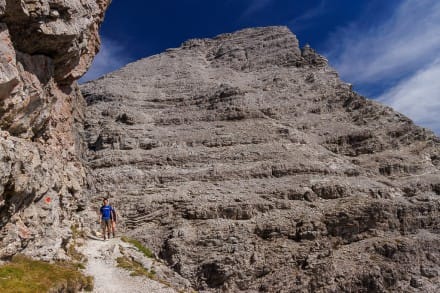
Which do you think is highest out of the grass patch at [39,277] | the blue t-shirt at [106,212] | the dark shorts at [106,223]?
the blue t-shirt at [106,212]

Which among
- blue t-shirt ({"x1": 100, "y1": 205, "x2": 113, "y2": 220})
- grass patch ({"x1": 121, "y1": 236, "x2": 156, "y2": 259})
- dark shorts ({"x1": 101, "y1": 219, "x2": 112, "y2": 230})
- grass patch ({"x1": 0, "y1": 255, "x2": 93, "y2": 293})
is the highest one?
blue t-shirt ({"x1": 100, "y1": 205, "x2": 113, "y2": 220})

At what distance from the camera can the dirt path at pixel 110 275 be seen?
19.9m

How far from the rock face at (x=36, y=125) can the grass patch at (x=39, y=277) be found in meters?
0.82

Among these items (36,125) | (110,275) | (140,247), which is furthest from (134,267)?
(36,125)

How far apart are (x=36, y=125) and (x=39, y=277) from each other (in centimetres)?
996

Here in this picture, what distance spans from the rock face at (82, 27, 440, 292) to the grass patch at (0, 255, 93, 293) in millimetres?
10617

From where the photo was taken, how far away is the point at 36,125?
79.9 ft

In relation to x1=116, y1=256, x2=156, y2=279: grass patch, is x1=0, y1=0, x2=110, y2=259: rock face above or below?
above

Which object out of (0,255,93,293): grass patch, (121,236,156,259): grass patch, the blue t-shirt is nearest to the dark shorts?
the blue t-shirt

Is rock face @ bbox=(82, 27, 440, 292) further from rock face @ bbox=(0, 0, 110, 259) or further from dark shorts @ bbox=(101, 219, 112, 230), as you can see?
rock face @ bbox=(0, 0, 110, 259)

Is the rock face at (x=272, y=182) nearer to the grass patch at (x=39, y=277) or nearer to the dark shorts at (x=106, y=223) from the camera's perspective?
the dark shorts at (x=106, y=223)


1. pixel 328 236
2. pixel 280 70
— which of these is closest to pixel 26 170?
pixel 328 236

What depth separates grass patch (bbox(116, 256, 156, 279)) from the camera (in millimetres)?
21938

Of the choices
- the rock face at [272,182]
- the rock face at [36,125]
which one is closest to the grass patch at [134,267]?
the rock face at [36,125]
